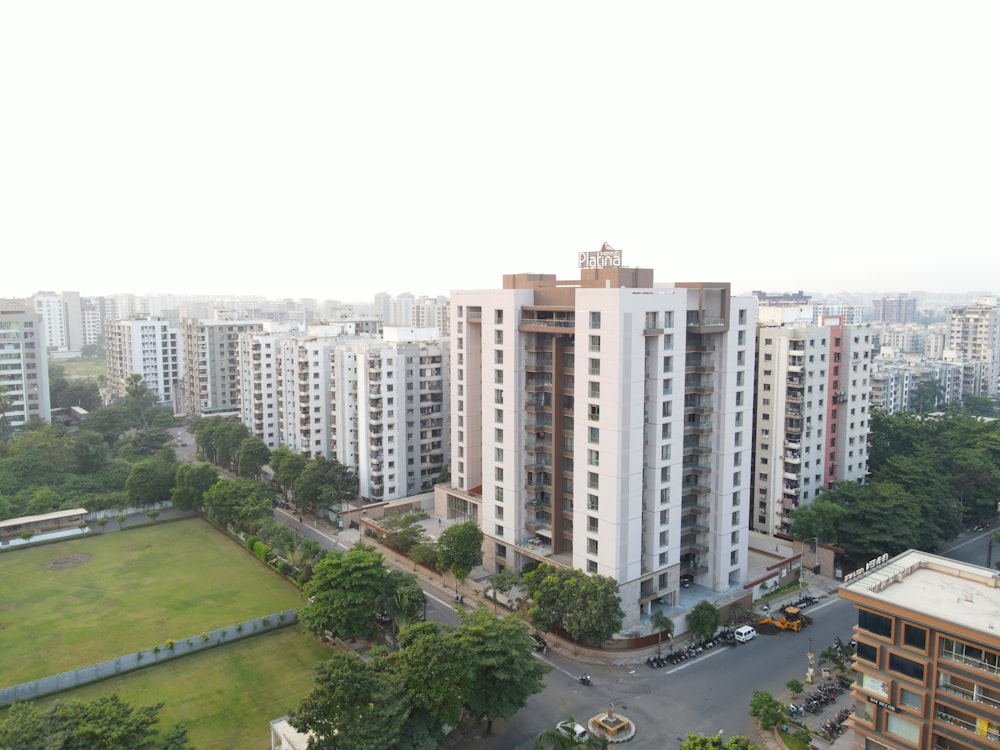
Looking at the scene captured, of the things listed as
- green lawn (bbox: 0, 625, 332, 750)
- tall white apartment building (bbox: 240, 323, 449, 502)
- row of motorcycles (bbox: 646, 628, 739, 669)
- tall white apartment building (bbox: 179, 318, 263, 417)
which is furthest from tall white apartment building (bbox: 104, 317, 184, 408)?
row of motorcycles (bbox: 646, 628, 739, 669)

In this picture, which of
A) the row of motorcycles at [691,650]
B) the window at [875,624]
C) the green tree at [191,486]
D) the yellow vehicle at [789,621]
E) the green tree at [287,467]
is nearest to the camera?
the window at [875,624]

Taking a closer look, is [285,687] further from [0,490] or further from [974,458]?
[974,458]

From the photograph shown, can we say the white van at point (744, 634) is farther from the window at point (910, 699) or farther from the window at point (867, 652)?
the window at point (910, 699)

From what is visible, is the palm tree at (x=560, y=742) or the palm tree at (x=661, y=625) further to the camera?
the palm tree at (x=661, y=625)

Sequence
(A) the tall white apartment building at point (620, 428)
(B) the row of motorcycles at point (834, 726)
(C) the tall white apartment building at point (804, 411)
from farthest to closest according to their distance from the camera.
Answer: (C) the tall white apartment building at point (804, 411) < (A) the tall white apartment building at point (620, 428) < (B) the row of motorcycles at point (834, 726)

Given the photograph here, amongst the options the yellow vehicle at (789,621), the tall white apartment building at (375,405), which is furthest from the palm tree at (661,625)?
the tall white apartment building at (375,405)

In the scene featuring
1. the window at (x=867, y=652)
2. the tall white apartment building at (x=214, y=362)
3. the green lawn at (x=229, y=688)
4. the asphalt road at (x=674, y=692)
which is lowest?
the green lawn at (x=229, y=688)

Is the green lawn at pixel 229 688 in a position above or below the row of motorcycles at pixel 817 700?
below
